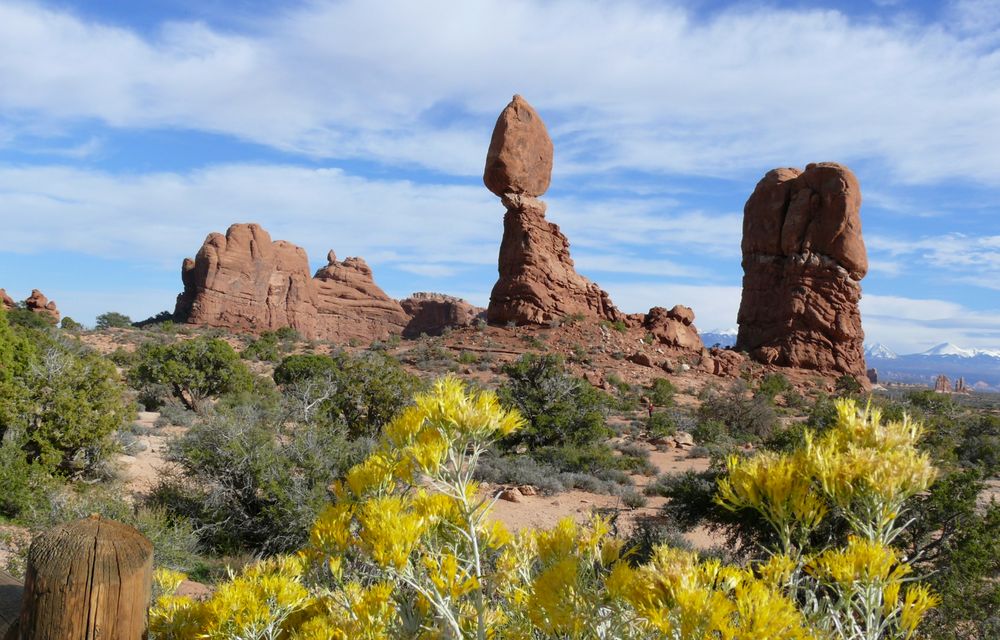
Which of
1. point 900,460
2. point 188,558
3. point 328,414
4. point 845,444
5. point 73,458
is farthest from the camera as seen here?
point 328,414

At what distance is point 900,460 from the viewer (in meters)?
1.83

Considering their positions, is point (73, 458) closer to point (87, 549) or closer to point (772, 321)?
point (87, 549)

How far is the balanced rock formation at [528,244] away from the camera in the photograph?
37.2 m

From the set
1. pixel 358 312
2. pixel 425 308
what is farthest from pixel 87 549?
pixel 425 308

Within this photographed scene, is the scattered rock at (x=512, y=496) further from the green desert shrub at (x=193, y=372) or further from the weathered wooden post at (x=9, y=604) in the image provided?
the green desert shrub at (x=193, y=372)

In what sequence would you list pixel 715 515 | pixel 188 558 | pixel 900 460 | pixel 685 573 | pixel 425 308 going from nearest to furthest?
pixel 685 573
pixel 900 460
pixel 188 558
pixel 715 515
pixel 425 308

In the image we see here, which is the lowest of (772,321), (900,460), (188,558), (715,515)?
(188,558)

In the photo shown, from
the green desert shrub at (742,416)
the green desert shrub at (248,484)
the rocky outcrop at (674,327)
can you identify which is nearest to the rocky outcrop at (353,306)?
the rocky outcrop at (674,327)

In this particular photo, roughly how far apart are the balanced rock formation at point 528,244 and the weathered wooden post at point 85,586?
35.3 metres

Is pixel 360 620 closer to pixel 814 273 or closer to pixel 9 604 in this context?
pixel 9 604

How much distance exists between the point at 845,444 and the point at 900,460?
19cm

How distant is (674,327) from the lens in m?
38.5

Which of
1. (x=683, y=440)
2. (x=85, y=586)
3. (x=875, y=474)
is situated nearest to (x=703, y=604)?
(x=875, y=474)

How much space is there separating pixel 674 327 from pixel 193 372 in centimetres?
2657
